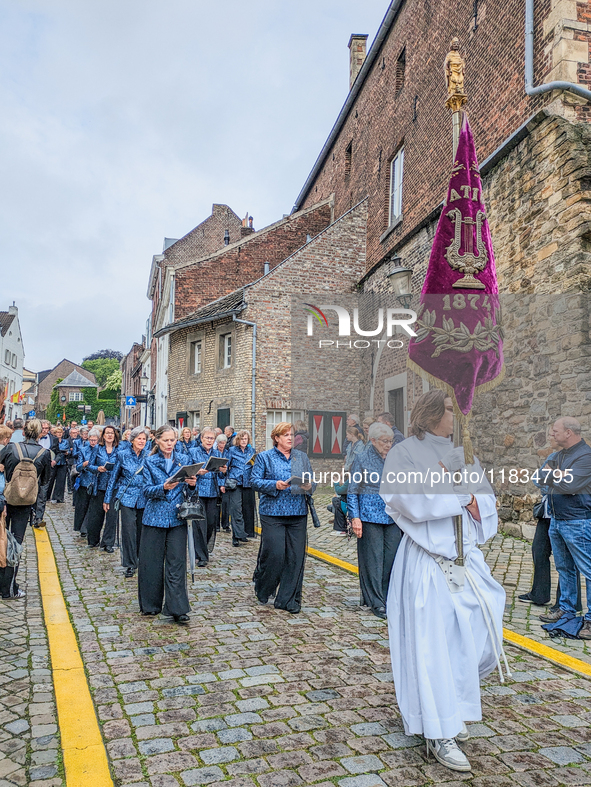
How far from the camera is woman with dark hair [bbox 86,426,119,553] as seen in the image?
9.41 metres

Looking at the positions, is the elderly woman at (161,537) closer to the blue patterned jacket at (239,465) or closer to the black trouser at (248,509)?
the blue patterned jacket at (239,465)

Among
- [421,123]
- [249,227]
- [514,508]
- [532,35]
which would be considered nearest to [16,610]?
[514,508]

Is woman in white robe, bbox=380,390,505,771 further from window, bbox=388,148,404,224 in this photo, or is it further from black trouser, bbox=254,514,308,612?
window, bbox=388,148,404,224

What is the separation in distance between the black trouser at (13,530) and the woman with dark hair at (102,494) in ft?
8.33

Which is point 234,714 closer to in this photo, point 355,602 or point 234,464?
point 355,602

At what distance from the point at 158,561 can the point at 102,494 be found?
428 centimetres

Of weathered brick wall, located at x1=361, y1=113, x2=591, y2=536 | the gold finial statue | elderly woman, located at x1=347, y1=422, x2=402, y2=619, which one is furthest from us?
weathered brick wall, located at x1=361, y1=113, x2=591, y2=536

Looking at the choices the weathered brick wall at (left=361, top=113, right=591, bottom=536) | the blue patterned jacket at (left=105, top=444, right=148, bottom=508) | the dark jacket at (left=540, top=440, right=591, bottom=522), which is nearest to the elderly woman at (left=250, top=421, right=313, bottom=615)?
the blue patterned jacket at (left=105, top=444, right=148, bottom=508)

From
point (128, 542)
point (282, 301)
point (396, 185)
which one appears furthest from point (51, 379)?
point (128, 542)

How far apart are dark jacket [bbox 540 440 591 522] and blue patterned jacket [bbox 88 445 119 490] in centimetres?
660

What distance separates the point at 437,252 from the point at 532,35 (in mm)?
8071

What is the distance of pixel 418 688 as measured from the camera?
10.3ft

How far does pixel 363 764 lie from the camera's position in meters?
3.13

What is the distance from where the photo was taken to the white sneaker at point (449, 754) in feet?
10.1
